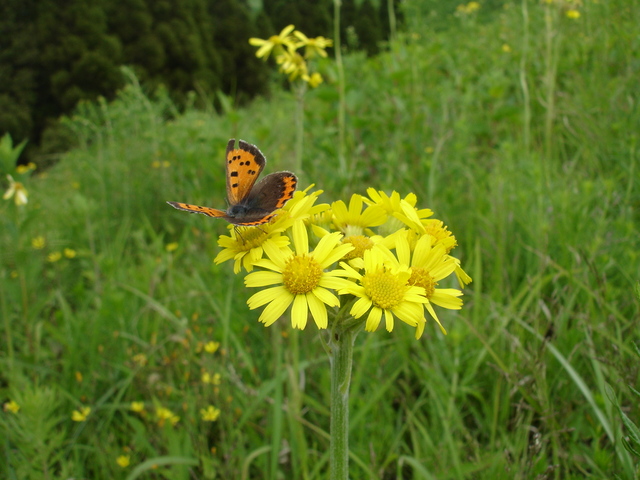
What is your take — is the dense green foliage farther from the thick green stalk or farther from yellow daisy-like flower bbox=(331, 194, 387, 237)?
the thick green stalk

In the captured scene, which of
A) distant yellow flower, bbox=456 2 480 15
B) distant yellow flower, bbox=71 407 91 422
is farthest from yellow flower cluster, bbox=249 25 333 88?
distant yellow flower, bbox=456 2 480 15

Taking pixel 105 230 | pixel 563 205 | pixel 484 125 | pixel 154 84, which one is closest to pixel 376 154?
pixel 484 125

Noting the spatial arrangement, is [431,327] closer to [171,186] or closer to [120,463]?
[120,463]

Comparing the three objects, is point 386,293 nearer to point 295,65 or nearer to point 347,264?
point 347,264

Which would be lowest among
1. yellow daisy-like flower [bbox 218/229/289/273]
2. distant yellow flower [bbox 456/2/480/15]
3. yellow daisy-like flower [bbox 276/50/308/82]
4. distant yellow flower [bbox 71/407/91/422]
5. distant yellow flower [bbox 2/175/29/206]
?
distant yellow flower [bbox 71/407/91/422]

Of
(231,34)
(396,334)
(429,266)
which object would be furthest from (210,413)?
(231,34)

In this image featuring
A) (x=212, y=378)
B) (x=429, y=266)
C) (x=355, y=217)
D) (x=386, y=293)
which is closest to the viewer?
(x=386, y=293)
